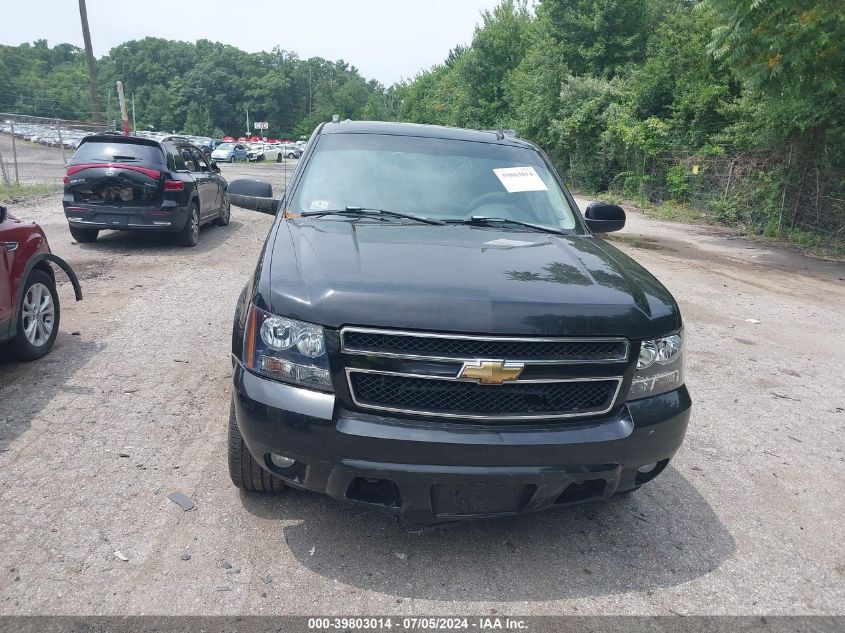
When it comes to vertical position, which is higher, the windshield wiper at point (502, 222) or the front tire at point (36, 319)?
the windshield wiper at point (502, 222)

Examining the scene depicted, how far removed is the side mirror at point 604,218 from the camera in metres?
4.49

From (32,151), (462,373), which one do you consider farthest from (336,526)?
(32,151)

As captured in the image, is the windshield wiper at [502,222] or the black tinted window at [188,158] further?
the black tinted window at [188,158]

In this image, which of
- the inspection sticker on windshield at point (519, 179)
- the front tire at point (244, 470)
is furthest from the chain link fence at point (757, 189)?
the front tire at point (244, 470)

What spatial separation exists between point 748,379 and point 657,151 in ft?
60.5

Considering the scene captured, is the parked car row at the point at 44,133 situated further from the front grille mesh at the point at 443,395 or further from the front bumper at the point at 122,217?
the front grille mesh at the point at 443,395

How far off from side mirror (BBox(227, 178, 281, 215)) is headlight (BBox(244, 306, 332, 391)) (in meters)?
1.83

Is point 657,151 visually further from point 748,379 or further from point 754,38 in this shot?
point 748,379

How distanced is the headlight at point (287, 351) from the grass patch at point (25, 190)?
15.3 metres

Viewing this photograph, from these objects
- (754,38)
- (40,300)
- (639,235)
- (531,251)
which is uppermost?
(754,38)

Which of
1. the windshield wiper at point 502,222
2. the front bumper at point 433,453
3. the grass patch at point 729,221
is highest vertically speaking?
the windshield wiper at point 502,222

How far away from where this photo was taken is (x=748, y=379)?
577cm

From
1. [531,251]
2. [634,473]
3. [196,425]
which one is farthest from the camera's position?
[196,425]

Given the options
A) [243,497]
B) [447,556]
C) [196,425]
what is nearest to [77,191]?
[196,425]
